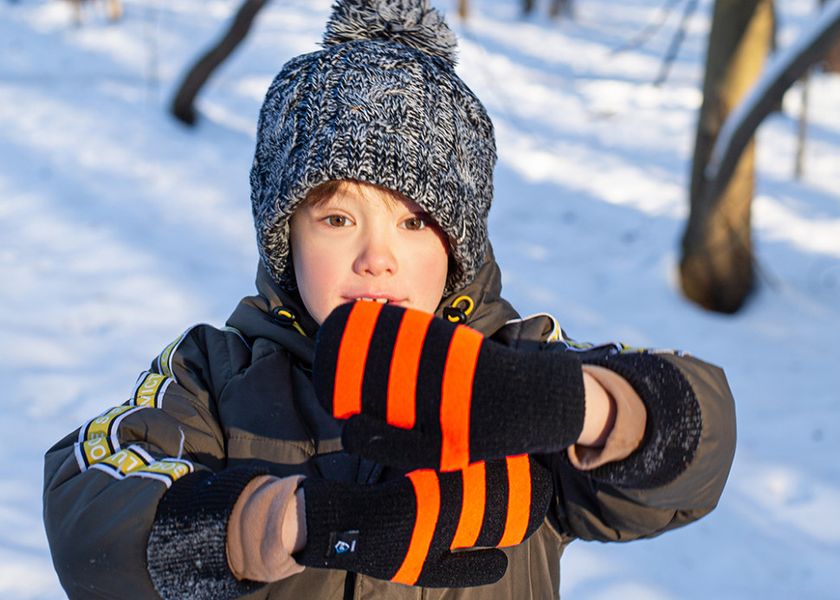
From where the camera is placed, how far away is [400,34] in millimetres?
1640

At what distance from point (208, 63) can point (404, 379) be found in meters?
6.92

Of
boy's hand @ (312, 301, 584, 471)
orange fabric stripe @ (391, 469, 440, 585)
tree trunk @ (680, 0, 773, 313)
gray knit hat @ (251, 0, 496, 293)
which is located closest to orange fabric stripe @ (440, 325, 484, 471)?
boy's hand @ (312, 301, 584, 471)

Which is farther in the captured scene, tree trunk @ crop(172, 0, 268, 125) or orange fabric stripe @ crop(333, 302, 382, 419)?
tree trunk @ crop(172, 0, 268, 125)

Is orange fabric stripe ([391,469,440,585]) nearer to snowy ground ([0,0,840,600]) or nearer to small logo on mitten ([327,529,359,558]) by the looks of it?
small logo on mitten ([327,529,359,558])

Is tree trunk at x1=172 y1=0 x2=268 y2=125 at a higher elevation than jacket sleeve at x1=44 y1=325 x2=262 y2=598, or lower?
lower

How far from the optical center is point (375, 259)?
1.33 meters

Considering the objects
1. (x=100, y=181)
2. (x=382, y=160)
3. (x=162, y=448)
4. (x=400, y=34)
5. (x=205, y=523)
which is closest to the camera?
(x=205, y=523)

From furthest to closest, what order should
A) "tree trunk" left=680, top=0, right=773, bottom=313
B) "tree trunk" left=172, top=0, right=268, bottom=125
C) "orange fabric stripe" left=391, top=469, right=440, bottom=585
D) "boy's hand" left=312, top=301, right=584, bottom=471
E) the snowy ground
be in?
"tree trunk" left=172, top=0, right=268, bottom=125
"tree trunk" left=680, top=0, right=773, bottom=313
the snowy ground
"orange fabric stripe" left=391, top=469, right=440, bottom=585
"boy's hand" left=312, top=301, right=584, bottom=471

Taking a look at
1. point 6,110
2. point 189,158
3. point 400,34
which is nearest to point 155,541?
point 400,34

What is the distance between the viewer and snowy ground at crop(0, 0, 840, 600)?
3.13 meters

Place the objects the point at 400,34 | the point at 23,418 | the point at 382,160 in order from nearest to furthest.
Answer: the point at 382,160
the point at 400,34
the point at 23,418

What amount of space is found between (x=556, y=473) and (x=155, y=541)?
0.57m

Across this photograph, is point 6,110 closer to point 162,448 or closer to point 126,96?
point 126,96

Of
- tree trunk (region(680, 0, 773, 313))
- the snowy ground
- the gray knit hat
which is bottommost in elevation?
the snowy ground
